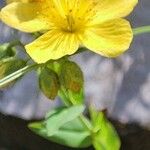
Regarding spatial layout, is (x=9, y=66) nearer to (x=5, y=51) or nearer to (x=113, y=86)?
(x=5, y=51)

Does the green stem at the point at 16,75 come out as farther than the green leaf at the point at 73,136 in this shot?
No

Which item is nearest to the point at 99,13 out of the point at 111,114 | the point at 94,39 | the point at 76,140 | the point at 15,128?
the point at 94,39

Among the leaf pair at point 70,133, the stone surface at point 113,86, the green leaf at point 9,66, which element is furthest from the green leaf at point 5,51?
the stone surface at point 113,86

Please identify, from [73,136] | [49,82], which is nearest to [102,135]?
[73,136]

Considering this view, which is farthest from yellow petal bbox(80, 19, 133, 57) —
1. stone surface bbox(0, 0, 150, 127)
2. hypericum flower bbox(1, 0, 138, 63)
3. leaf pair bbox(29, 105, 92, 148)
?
stone surface bbox(0, 0, 150, 127)

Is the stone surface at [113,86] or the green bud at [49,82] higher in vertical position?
the green bud at [49,82]

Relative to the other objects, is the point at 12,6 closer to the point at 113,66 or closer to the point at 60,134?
the point at 60,134

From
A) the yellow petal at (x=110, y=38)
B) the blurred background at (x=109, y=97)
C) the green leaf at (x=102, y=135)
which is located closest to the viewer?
the yellow petal at (x=110, y=38)

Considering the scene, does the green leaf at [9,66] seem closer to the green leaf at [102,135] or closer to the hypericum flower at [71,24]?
the hypericum flower at [71,24]
